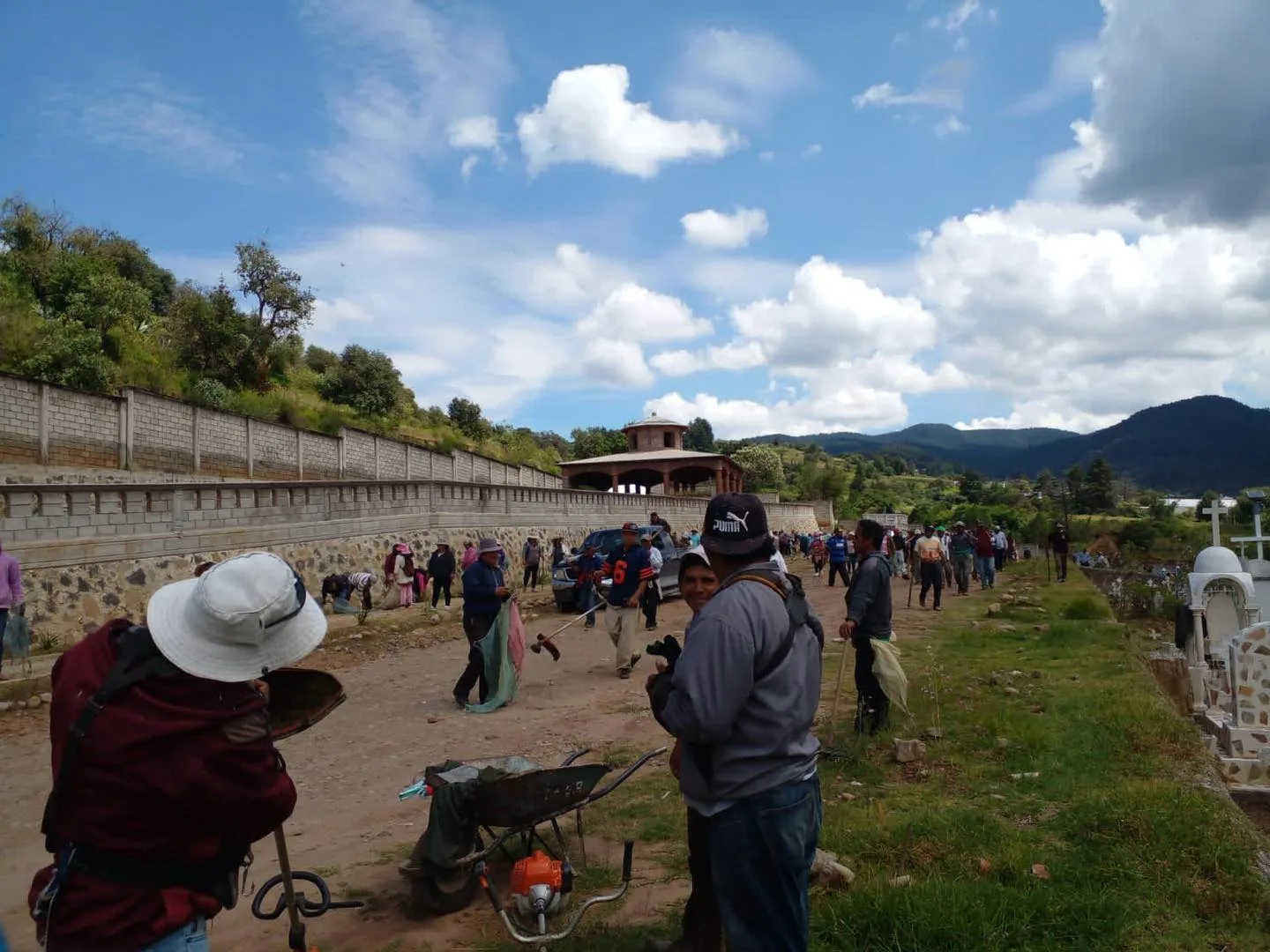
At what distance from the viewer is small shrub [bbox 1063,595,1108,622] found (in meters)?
15.2

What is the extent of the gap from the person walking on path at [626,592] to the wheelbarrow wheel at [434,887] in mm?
6147

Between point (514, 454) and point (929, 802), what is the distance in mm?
41588

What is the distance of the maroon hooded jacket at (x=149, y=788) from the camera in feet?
6.72

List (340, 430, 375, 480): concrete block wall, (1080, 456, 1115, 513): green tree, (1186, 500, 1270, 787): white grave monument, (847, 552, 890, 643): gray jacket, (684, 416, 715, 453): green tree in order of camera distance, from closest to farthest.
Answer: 1. (847, 552, 890, 643): gray jacket
2. (1186, 500, 1270, 787): white grave monument
3. (340, 430, 375, 480): concrete block wall
4. (1080, 456, 1115, 513): green tree
5. (684, 416, 715, 453): green tree

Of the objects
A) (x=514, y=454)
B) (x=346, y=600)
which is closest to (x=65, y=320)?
(x=346, y=600)

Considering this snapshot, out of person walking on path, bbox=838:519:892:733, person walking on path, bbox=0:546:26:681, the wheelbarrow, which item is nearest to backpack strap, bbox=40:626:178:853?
the wheelbarrow

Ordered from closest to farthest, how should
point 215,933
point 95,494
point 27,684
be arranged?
point 215,933, point 27,684, point 95,494

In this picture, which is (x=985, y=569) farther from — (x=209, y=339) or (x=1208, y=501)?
(x=209, y=339)

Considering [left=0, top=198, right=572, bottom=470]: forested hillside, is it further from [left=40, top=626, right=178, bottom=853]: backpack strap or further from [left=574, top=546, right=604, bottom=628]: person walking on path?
[left=40, top=626, right=178, bottom=853]: backpack strap

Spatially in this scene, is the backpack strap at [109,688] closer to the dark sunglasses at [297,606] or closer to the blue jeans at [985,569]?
the dark sunglasses at [297,606]

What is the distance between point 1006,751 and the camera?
669 centimetres

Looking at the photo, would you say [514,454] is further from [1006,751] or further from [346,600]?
[1006,751]

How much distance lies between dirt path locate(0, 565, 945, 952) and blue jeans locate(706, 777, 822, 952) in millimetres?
1710

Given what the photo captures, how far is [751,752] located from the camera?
2639 mm
